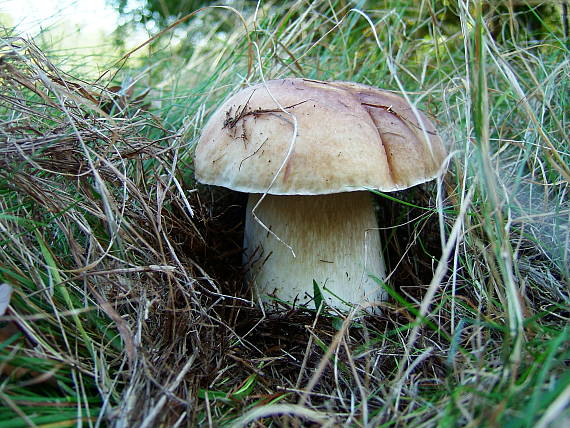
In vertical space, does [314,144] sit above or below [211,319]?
above

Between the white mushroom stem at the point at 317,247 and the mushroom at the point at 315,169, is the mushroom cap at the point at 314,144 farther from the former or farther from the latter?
the white mushroom stem at the point at 317,247

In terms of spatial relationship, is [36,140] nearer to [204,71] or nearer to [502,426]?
[502,426]

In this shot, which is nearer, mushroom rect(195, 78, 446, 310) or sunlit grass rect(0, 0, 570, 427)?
sunlit grass rect(0, 0, 570, 427)

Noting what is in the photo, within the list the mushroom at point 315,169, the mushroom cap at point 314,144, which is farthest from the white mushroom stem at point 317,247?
the mushroom cap at point 314,144

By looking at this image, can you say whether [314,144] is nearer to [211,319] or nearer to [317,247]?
[317,247]

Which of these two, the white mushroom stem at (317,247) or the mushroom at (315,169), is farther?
the white mushroom stem at (317,247)

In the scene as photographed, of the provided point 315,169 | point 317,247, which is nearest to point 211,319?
point 317,247

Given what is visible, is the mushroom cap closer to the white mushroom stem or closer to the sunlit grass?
the sunlit grass

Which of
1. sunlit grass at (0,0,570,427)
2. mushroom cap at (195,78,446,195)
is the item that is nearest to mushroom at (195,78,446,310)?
mushroom cap at (195,78,446,195)
